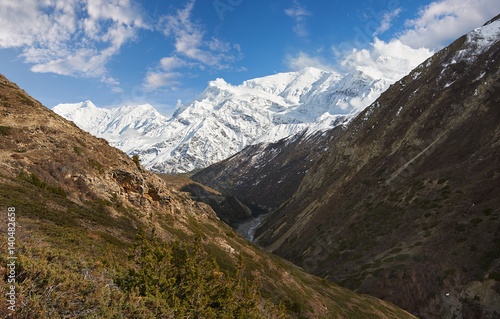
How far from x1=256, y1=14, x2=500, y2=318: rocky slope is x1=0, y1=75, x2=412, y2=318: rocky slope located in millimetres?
8741

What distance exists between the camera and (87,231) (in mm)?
16766

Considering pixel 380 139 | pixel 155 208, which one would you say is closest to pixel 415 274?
pixel 155 208

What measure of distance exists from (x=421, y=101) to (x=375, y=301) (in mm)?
73488

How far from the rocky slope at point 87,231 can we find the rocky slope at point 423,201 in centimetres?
874

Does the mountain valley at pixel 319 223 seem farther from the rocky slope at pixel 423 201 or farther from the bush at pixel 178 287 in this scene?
the rocky slope at pixel 423 201

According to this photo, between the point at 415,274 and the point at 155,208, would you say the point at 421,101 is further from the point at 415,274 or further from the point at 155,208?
the point at 155,208

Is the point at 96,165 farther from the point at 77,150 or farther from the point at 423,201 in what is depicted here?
the point at 423,201

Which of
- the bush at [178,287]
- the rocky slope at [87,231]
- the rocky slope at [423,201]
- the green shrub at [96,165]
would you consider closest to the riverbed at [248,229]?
the rocky slope at [423,201]

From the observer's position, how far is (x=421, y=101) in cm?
8594

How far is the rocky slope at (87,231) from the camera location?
874 cm

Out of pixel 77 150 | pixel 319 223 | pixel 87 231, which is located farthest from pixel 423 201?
pixel 77 150

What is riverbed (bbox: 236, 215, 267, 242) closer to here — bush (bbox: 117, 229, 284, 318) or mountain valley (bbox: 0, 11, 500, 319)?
mountain valley (bbox: 0, 11, 500, 319)

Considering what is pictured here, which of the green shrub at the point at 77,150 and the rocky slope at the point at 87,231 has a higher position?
the green shrub at the point at 77,150

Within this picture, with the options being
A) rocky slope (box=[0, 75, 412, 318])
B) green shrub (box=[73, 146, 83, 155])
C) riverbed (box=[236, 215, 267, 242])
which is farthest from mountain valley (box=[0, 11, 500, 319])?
riverbed (box=[236, 215, 267, 242])
